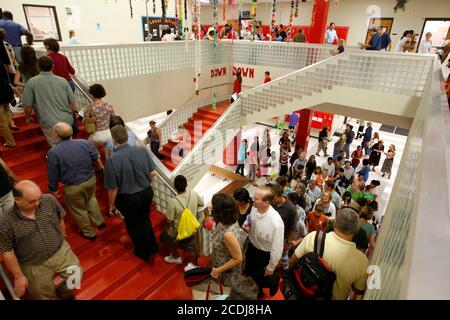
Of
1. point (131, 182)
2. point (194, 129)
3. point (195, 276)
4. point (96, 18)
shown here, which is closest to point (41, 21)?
point (96, 18)

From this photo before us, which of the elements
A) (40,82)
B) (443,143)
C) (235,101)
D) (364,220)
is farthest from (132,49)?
(443,143)

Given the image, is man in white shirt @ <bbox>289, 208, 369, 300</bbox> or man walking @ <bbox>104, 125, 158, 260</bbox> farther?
man walking @ <bbox>104, 125, 158, 260</bbox>

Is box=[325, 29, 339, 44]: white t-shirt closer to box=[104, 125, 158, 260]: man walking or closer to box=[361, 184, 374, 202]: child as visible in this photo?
box=[361, 184, 374, 202]: child

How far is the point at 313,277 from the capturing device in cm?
196

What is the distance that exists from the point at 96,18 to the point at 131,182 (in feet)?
33.5

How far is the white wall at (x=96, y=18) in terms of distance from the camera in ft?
28.9

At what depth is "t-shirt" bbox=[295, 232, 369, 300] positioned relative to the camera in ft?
6.38

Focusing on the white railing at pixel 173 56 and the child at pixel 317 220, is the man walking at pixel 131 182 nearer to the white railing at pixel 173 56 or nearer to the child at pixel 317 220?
the child at pixel 317 220

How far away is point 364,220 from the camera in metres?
3.66

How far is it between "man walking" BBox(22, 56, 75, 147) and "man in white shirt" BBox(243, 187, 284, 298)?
106 inches

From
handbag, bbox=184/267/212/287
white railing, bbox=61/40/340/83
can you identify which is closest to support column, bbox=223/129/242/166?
white railing, bbox=61/40/340/83

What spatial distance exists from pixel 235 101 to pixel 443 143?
618 centimetres

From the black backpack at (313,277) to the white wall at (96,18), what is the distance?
10668 mm
